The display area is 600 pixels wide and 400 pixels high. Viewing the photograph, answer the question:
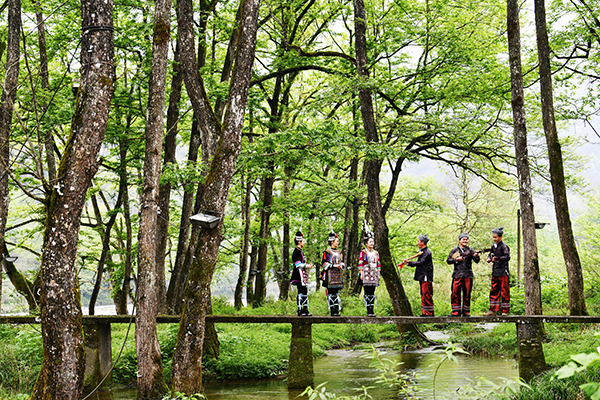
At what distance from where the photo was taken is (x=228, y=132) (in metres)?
8.63

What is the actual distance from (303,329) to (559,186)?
731 cm

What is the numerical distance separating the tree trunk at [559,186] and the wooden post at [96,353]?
10925 mm

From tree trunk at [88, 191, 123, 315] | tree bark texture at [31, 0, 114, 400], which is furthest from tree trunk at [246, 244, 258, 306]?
tree bark texture at [31, 0, 114, 400]

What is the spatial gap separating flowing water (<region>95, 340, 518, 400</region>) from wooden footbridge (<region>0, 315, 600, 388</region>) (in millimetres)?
566

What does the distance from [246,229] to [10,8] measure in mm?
11107

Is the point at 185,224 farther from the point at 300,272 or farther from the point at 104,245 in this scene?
the point at 300,272

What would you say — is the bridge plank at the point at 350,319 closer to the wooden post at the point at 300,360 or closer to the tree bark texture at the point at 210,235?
the wooden post at the point at 300,360

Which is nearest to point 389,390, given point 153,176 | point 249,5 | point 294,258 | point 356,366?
point 356,366

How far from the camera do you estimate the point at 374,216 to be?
1409 centimetres

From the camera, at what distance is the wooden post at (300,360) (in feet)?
33.8

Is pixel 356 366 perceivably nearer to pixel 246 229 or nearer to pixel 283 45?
pixel 246 229

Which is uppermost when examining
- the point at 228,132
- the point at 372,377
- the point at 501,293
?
the point at 228,132

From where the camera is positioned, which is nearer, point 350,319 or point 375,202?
point 350,319

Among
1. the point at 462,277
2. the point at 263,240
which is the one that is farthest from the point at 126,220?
the point at 462,277
